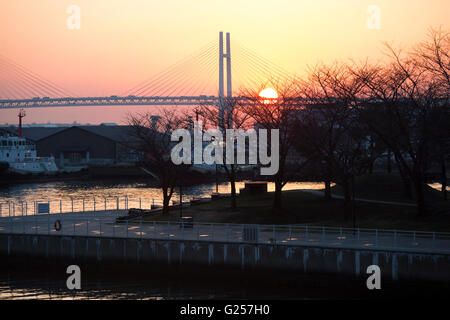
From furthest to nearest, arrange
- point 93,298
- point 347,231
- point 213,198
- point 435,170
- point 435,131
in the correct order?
point 435,170 → point 213,198 → point 435,131 → point 347,231 → point 93,298

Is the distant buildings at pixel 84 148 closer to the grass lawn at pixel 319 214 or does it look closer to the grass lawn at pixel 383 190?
the grass lawn at pixel 383 190

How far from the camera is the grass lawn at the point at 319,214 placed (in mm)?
34406

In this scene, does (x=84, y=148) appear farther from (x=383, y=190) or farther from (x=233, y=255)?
(x=233, y=255)

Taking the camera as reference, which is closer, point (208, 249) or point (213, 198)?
point (208, 249)

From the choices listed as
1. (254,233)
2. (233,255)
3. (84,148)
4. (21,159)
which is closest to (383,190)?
(254,233)

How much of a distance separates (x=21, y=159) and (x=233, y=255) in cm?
10618

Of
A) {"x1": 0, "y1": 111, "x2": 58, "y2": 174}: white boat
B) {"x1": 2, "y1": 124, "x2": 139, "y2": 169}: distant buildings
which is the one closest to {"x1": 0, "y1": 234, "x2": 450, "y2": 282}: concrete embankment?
{"x1": 0, "y1": 111, "x2": 58, "y2": 174}: white boat

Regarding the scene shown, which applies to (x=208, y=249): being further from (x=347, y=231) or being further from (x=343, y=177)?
(x=343, y=177)

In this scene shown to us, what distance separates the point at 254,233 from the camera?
2973 centimetres

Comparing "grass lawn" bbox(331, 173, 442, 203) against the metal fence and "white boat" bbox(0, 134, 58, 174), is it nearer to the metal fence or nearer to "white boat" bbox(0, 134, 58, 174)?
the metal fence

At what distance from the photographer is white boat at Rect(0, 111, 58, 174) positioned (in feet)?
405

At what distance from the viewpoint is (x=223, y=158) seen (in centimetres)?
4812
